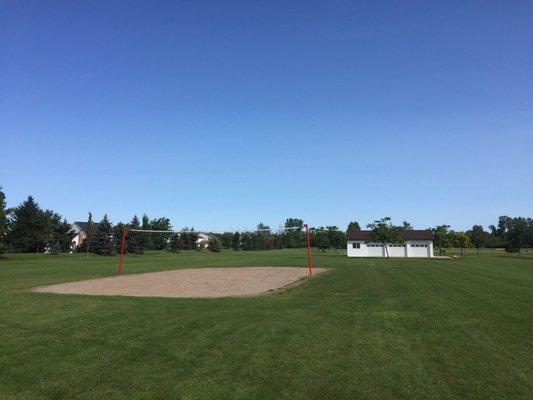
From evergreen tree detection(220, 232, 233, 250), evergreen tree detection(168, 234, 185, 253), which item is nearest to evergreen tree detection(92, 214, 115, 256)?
evergreen tree detection(168, 234, 185, 253)

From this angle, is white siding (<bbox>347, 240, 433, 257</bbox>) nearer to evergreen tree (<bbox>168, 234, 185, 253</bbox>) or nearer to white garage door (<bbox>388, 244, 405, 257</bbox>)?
white garage door (<bbox>388, 244, 405, 257</bbox>)

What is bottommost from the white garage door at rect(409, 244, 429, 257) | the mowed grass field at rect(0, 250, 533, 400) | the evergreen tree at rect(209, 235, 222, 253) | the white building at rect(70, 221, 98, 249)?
the mowed grass field at rect(0, 250, 533, 400)

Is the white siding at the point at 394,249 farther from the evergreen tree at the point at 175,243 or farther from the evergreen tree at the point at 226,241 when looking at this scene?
the evergreen tree at the point at 226,241

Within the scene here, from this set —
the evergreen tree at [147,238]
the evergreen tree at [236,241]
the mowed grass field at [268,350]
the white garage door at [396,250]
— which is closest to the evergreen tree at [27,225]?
the evergreen tree at [147,238]

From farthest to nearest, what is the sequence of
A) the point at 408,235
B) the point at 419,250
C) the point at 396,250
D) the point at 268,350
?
1. the point at 408,235
2. the point at 396,250
3. the point at 419,250
4. the point at 268,350

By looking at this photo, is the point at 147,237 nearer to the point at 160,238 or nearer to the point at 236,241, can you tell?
the point at 160,238

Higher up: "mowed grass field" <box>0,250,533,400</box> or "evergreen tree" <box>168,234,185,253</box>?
"evergreen tree" <box>168,234,185,253</box>

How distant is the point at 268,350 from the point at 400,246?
3114 inches

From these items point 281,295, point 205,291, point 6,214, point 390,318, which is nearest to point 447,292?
point 281,295

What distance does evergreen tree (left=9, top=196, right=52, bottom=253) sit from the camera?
246ft

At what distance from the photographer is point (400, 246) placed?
276 ft

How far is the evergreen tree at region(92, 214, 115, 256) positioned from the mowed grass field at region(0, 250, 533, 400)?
74522 mm

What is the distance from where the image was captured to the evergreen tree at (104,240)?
3433 inches

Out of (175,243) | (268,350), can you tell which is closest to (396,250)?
(175,243)
